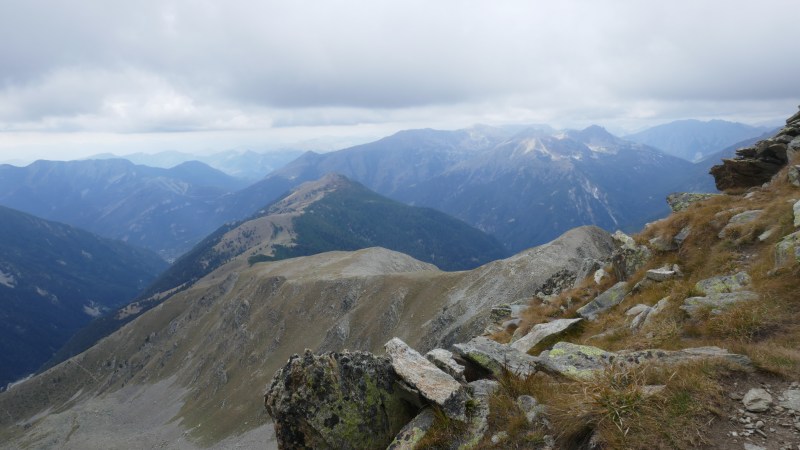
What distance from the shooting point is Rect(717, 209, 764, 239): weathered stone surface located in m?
18.8

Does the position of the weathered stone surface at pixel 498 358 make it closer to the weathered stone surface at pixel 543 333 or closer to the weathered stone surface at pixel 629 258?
the weathered stone surface at pixel 543 333

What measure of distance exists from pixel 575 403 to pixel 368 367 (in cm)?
670

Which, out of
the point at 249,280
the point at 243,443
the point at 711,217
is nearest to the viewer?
the point at 711,217

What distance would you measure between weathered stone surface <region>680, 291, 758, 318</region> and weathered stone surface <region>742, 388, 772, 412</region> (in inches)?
202

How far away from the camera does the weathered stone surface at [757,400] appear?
8.37 meters

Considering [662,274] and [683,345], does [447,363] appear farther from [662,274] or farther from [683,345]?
[662,274]

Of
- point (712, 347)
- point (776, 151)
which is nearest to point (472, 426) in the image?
point (712, 347)

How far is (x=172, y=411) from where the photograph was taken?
13562cm

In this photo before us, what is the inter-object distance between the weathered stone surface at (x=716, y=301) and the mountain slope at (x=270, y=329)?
88.4 feet

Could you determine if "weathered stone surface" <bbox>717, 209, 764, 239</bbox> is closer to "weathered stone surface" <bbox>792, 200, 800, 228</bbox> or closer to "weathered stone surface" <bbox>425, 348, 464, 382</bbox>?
"weathered stone surface" <bbox>792, 200, 800, 228</bbox>

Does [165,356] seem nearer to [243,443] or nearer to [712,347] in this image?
[243,443]

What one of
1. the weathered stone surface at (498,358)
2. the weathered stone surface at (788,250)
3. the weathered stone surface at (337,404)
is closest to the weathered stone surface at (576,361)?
the weathered stone surface at (498,358)

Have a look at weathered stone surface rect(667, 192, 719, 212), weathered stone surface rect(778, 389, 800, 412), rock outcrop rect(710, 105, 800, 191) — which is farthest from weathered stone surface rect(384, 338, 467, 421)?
rock outcrop rect(710, 105, 800, 191)

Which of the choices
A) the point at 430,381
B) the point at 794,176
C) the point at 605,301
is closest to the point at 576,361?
the point at 430,381
